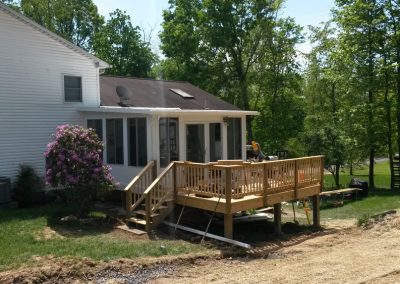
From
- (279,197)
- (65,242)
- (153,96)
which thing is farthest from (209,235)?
(153,96)

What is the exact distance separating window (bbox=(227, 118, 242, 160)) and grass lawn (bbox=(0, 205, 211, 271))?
208 inches

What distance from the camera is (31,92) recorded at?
1559 cm

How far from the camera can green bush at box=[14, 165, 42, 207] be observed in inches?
583

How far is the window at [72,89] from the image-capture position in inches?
651

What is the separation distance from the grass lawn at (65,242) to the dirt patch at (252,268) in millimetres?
424

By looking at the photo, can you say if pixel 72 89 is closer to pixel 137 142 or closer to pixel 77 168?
Answer: pixel 137 142

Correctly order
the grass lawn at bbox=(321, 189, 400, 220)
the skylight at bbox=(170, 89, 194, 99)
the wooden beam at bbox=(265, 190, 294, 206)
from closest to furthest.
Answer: the wooden beam at bbox=(265, 190, 294, 206) → the grass lawn at bbox=(321, 189, 400, 220) → the skylight at bbox=(170, 89, 194, 99)

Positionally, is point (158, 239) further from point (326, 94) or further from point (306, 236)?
point (326, 94)

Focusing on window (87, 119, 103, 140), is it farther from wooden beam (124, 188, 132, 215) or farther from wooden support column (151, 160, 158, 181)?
wooden beam (124, 188, 132, 215)

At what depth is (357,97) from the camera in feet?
87.6

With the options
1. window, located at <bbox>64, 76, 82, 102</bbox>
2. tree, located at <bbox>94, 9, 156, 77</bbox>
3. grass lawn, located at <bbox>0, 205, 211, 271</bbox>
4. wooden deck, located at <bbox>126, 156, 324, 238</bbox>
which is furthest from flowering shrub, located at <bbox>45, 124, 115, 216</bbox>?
tree, located at <bbox>94, 9, 156, 77</bbox>

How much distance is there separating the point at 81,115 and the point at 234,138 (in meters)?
5.50

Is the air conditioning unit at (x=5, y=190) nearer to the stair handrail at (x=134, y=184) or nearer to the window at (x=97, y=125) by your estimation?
the window at (x=97, y=125)

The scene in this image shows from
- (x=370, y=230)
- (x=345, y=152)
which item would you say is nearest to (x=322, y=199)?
(x=345, y=152)
